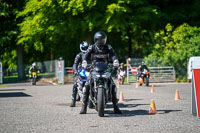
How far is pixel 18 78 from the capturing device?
42.6 metres

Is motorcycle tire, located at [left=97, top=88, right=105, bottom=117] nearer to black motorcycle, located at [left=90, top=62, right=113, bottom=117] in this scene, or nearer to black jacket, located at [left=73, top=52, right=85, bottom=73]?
black motorcycle, located at [left=90, top=62, right=113, bottom=117]

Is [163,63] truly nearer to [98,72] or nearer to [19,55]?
[19,55]

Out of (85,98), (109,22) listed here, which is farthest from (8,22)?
(85,98)

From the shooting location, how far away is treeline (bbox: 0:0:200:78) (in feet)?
106

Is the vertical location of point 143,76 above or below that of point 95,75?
below

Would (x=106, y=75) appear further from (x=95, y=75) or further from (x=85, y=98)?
(x=85, y=98)

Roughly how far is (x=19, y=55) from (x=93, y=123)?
36.0 metres

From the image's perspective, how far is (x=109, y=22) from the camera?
32594mm

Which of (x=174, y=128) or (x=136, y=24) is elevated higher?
(x=136, y=24)

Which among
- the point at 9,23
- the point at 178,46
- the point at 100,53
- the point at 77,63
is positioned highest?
the point at 9,23

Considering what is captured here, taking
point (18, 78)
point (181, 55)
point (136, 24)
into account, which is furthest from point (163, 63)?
point (18, 78)

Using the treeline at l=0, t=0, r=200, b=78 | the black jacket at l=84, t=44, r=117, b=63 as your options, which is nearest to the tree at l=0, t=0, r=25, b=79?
the treeline at l=0, t=0, r=200, b=78

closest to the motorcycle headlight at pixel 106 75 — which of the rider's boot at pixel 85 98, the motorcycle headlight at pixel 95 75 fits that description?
the motorcycle headlight at pixel 95 75

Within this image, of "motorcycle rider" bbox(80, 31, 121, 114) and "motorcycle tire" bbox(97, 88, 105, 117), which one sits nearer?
"motorcycle tire" bbox(97, 88, 105, 117)
